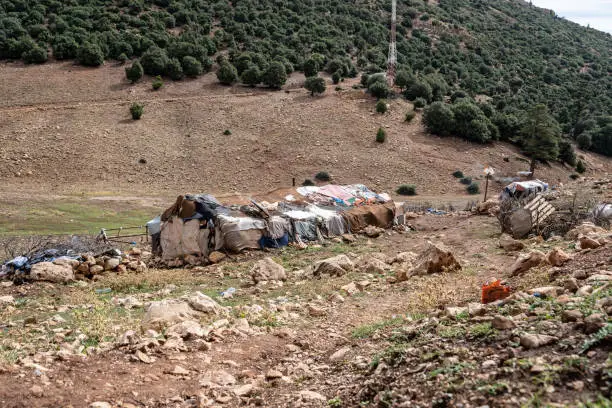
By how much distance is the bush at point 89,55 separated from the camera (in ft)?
170

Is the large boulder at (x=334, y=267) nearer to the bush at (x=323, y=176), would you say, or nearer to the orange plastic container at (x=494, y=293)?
the orange plastic container at (x=494, y=293)

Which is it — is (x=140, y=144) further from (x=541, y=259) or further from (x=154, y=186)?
(x=541, y=259)

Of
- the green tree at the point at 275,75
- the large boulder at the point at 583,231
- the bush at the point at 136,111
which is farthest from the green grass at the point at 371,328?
the green tree at the point at 275,75

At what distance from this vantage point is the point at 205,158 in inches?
1578

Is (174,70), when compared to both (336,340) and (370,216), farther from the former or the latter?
(336,340)

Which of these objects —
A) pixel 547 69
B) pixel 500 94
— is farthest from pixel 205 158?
pixel 547 69

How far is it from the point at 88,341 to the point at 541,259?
825 centimetres

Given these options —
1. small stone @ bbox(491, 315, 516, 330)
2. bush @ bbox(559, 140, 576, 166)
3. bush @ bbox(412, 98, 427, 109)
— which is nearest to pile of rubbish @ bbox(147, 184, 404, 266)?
small stone @ bbox(491, 315, 516, 330)

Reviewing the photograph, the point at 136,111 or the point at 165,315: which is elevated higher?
the point at 165,315

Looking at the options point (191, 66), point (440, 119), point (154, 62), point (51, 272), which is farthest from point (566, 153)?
point (51, 272)

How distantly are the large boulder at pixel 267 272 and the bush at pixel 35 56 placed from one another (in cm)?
4693

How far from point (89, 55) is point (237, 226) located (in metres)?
42.2

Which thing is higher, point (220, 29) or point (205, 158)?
point (220, 29)

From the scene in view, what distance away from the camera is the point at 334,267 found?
536 inches
